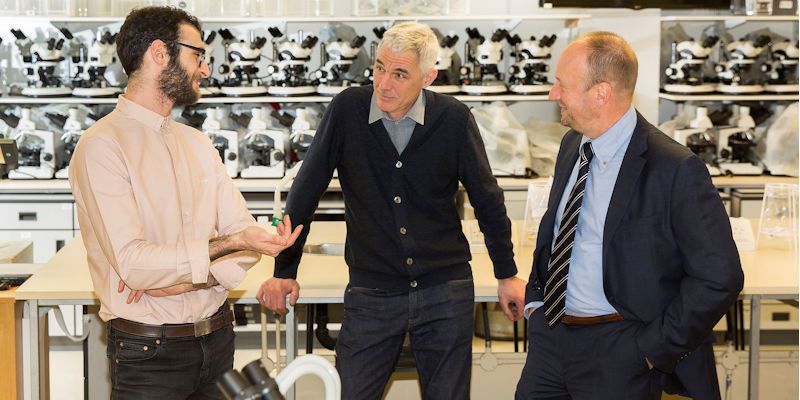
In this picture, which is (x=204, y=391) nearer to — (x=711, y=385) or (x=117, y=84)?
(x=711, y=385)

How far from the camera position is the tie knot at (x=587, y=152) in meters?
2.46

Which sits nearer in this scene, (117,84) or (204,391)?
(204,391)

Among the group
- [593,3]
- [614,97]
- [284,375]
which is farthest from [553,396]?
[593,3]

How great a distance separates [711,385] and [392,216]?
949mm

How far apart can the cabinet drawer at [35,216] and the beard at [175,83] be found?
349cm

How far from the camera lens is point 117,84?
6188 mm

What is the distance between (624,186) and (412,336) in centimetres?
82

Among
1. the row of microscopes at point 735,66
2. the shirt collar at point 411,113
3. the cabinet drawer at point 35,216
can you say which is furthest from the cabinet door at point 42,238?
the row of microscopes at point 735,66

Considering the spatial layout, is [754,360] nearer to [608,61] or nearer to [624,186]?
[624,186]

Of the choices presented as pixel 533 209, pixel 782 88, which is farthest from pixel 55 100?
pixel 782 88

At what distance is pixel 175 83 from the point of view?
2.25 meters

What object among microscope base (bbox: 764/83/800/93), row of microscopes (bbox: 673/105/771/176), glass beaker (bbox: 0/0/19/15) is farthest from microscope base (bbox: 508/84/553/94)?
glass beaker (bbox: 0/0/19/15)

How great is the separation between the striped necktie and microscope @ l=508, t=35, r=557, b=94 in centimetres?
340

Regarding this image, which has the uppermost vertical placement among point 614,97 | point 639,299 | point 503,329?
point 614,97
